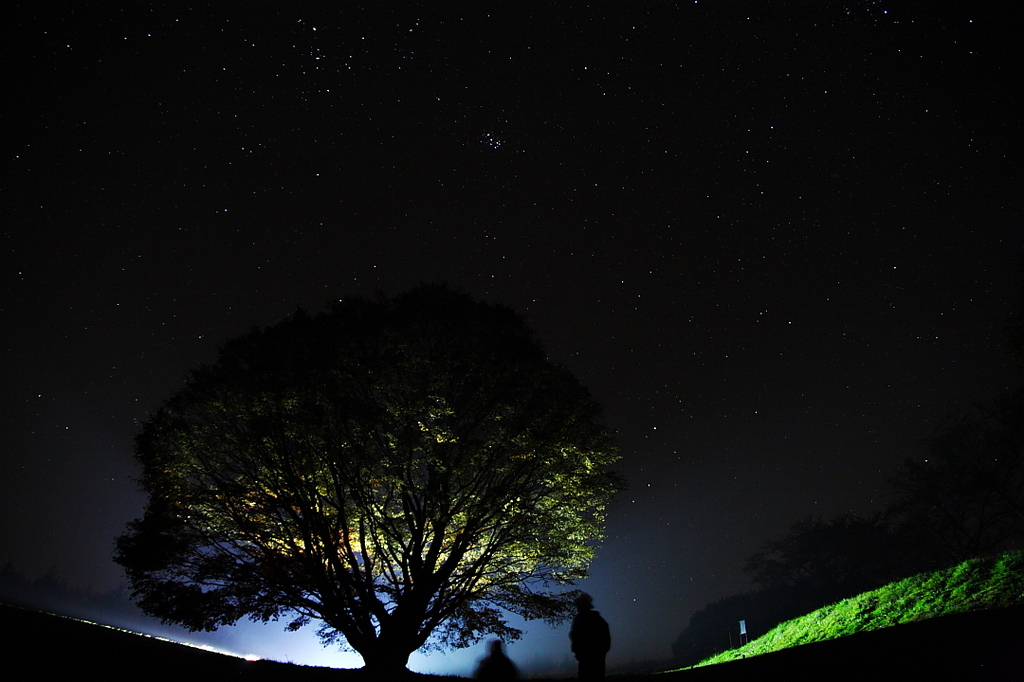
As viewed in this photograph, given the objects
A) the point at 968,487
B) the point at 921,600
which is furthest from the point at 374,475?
the point at 968,487

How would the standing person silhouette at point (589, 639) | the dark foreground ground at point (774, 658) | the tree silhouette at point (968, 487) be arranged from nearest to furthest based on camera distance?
the dark foreground ground at point (774, 658)
the standing person silhouette at point (589, 639)
the tree silhouette at point (968, 487)

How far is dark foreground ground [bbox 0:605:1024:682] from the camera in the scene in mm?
6539

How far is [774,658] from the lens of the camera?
391 inches

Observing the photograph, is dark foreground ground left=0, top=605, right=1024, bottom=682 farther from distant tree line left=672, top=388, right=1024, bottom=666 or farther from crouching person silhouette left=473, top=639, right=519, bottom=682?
distant tree line left=672, top=388, right=1024, bottom=666

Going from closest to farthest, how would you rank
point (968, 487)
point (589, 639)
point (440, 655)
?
1. point (589, 639)
2. point (968, 487)
3. point (440, 655)

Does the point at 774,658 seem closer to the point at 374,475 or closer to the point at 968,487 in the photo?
the point at 374,475

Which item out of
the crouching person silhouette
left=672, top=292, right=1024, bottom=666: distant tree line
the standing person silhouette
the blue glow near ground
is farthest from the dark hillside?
the blue glow near ground

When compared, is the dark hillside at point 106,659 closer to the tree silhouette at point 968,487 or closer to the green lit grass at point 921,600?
the green lit grass at point 921,600

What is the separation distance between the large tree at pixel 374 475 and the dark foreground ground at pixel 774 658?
2427 mm

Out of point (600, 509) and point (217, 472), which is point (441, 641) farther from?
point (217, 472)

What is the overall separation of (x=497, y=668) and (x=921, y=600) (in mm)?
12480

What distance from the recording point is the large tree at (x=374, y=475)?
12008 mm

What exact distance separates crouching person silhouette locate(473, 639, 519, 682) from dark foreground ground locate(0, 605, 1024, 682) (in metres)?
2.23

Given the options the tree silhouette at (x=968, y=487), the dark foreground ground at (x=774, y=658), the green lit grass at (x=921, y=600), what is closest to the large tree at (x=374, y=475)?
the dark foreground ground at (x=774, y=658)
